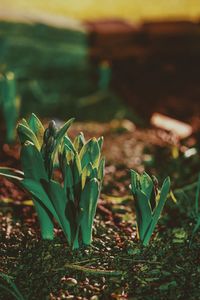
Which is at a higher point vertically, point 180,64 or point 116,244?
point 180,64

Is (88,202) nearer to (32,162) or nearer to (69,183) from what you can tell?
(69,183)

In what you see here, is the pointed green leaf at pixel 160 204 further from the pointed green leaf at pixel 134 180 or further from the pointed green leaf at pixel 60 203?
the pointed green leaf at pixel 60 203

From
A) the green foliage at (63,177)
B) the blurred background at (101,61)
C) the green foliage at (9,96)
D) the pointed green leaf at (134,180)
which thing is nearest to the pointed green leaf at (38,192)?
the green foliage at (63,177)

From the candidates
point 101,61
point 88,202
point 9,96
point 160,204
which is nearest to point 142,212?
point 160,204

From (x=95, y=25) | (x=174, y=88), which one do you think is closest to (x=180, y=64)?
(x=174, y=88)

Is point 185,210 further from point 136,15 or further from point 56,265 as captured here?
point 136,15

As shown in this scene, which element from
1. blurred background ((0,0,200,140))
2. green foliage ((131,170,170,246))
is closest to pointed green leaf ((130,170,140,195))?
green foliage ((131,170,170,246))

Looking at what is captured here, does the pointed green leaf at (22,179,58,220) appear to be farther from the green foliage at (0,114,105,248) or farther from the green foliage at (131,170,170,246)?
the green foliage at (131,170,170,246)
